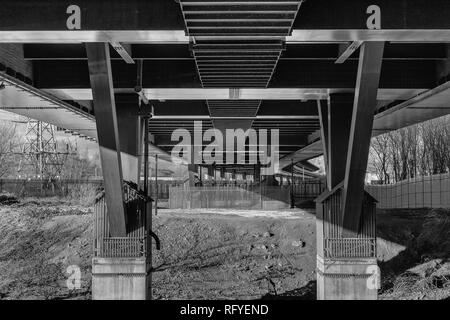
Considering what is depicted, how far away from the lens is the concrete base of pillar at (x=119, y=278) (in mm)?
16922

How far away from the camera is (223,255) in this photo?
29125 mm

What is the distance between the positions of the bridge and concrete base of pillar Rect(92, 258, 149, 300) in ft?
0.10

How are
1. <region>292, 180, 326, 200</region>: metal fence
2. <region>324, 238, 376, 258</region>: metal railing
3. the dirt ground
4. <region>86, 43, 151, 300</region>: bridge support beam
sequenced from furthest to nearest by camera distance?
<region>292, 180, 326, 200</region>: metal fence → the dirt ground → <region>324, 238, 376, 258</region>: metal railing → <region>86, 43, 151, 300</region>: bridge support beam

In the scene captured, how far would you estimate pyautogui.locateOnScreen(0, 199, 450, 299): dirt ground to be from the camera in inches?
937

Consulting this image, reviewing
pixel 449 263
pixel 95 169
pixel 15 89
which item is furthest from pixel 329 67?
pixel 95 169

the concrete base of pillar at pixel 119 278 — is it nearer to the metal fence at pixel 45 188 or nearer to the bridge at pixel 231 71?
the bridge at pixel 231 71

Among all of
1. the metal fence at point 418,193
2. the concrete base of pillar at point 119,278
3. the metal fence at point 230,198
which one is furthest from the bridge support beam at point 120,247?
the metal fence at point 230,198

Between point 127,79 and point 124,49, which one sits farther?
point 127,79

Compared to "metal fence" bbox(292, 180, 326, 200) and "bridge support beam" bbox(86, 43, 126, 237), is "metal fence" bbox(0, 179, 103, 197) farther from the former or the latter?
"bridge support beam" bbox(86, 43, 126, 237)

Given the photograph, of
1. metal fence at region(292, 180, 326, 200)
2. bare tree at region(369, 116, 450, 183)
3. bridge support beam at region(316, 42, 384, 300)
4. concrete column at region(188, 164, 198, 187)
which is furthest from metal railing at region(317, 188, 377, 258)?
concrete column at region(188, 164, 198, 187)

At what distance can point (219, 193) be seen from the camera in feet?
150

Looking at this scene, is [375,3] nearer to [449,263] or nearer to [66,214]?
[449,263]

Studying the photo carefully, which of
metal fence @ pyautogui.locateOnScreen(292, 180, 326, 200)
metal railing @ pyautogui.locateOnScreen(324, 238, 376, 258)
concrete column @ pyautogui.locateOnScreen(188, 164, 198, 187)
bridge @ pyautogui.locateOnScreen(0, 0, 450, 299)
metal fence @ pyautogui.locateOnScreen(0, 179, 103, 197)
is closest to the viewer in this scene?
bridge @ pyautogui.locateOnScreen(0, 0, 450, 299)

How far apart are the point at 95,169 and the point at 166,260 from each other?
91.1 m
